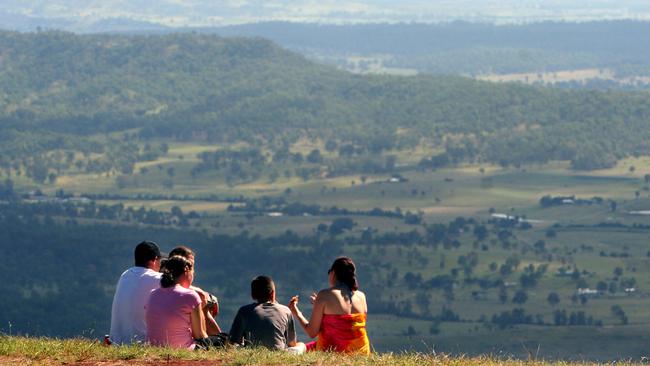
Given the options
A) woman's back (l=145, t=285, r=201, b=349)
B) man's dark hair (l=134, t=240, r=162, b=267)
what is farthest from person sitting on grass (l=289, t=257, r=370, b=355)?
man's dark hair (l=134, t=240, r=162, b=267)

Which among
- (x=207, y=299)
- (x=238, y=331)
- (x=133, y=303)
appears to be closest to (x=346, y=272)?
(x=238, y=331)

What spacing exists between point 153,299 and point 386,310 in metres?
91.1

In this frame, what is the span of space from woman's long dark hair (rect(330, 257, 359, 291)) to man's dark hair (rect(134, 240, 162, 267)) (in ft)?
10.3

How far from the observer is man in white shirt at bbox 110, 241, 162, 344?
93.2 feet

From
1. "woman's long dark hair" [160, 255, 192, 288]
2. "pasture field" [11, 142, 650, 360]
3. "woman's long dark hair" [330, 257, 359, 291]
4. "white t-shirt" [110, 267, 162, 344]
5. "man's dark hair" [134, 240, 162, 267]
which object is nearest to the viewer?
"woman's long dark hair" [160, 255, 192, 288]

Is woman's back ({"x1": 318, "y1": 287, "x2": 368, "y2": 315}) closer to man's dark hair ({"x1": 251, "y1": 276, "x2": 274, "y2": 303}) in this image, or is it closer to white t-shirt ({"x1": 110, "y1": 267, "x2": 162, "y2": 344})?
man's dark hair ({"x1": 251, "y1": 276, "x2": 274, "y2": 303})

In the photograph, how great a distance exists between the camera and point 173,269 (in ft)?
90.0

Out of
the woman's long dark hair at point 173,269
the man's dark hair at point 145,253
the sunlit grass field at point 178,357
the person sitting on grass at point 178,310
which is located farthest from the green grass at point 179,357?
the man's dark hair at point 145,253

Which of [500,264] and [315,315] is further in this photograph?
[500,264]

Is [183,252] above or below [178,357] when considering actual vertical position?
above

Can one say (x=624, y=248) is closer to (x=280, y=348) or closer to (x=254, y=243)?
(x=254, y=243)

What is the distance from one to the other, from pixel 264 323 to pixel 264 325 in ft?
0.10

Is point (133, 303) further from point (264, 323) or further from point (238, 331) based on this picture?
point (264, 323)

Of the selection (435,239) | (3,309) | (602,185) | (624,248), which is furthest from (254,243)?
(602,185)
